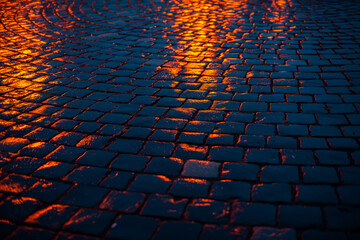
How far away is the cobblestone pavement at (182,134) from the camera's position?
224cm

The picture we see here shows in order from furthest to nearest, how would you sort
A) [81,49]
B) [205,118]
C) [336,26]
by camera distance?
1. [336,26]
2. [81,49]
3. [205,118]

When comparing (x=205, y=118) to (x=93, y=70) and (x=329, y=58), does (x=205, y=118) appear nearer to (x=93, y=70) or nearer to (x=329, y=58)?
(x=93, y=70)

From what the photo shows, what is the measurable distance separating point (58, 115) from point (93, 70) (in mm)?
1453

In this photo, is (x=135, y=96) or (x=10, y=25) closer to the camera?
(x=135, y=96)

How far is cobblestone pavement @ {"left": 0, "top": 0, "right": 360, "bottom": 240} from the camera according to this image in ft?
7.36

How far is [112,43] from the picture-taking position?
6125 mm

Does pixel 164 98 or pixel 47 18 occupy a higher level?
pixel 47 18

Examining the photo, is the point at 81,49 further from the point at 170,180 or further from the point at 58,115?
the point at 170,180

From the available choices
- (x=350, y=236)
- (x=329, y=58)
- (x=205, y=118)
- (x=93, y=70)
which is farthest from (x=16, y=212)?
(x=329, y=58)

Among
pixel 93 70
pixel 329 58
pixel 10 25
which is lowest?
pixel 329 58

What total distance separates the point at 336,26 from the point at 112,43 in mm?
4761

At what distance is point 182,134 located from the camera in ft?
10.7

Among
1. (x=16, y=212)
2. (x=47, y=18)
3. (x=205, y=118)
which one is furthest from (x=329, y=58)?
(x=47, y=18)

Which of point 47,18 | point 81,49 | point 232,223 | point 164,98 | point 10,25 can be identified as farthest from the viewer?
point 47,18
